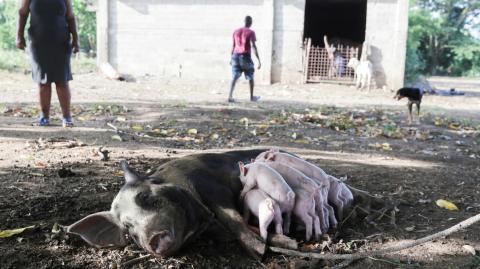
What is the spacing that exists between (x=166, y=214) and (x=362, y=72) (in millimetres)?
14209

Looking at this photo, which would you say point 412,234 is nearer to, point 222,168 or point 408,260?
point 408,260

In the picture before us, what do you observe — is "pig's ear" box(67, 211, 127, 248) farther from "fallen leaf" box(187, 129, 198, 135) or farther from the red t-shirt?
the red t-shirt

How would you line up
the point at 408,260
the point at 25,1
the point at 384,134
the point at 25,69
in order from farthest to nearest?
the point at 25,69 → the point at 384,134 → the point at 25,1 → the point at 408,260

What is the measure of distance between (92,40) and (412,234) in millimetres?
34184

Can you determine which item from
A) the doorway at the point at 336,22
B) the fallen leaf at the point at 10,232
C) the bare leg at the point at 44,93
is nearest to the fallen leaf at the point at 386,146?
A: the bare leg at the point at 44,93

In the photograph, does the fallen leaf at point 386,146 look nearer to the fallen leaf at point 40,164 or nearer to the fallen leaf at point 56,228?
the fallen leaf at point 40,164

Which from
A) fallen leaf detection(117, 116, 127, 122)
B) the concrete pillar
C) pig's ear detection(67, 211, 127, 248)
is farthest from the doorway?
pig's ear detection(67, 211, 127, 248)

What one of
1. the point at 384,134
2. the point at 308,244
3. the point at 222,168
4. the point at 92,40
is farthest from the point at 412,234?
the point at 92,40

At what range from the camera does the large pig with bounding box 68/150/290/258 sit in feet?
8.77

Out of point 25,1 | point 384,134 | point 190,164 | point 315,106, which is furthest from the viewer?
point 315,106

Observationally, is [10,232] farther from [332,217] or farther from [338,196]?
[338,196]

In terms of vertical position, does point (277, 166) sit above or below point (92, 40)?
below

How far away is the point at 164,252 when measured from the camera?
2.69 m

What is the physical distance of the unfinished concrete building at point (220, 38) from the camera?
16219mm
